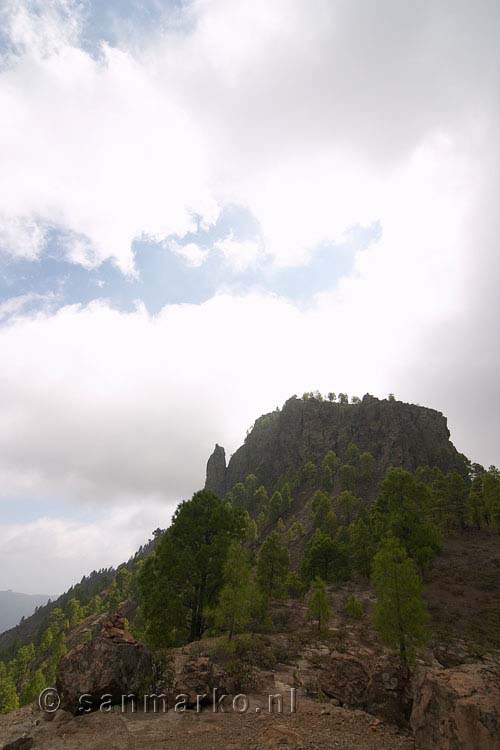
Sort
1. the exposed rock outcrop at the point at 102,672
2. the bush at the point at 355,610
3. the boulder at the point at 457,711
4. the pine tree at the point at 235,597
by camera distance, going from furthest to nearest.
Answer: the bush at the point at 355,610 → the pine tree at the point at 235,597 → the exposed rock outcrop at the point at 102,672 → the boulder at the point at 457,711

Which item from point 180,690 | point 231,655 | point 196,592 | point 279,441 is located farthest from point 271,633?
point 279,441

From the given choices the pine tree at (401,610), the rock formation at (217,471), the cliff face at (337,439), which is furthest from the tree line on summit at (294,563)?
the rock formation at (217,471)

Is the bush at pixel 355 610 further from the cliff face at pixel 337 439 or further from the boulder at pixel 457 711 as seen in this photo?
the cliff face at pixel 337 439

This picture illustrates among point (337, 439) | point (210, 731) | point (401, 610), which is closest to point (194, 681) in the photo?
point (210, 731)

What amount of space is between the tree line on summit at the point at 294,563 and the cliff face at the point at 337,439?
1858 cm

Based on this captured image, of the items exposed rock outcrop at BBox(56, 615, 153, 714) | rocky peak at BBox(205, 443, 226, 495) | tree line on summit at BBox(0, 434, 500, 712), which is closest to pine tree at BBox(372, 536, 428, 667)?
tree line on summit at BBox(0, 434, 500, 712)

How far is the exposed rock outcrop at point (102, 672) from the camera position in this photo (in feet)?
47.9

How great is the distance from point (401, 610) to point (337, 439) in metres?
123

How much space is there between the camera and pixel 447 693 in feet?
38.5

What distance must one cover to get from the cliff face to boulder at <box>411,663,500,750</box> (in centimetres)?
10601

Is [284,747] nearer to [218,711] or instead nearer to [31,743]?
[218,711]

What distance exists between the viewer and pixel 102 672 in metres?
15.0

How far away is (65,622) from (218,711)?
12015 centimetres

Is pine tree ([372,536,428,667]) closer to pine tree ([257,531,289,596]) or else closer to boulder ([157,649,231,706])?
boulder ([157,649,231,706])
